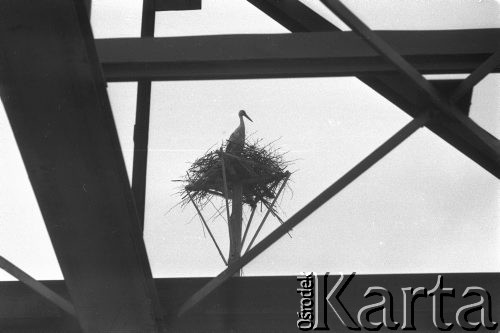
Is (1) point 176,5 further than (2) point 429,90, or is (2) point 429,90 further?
(1) point 176,5

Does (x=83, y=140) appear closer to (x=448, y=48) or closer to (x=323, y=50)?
(x=323, y=50)

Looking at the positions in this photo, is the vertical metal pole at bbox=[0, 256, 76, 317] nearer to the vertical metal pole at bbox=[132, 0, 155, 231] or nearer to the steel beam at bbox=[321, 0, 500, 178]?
the vertical metal pole at bbox=[132, 0, 155, 231]

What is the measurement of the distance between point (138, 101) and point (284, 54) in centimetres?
48

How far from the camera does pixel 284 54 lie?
2.23 meters

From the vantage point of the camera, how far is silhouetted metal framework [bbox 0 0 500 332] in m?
1.76

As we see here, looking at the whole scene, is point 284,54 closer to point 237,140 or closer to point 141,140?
point 141,140

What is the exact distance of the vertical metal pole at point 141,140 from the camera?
7.66 ft

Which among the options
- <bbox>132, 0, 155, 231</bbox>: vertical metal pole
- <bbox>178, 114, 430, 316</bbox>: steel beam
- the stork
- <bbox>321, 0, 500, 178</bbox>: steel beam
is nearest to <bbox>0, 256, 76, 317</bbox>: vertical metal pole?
<bbox>132, 0, 155, 231</bbox>: vertical metal pole

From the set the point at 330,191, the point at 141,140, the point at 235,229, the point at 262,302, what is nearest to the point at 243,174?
the point at 235,229

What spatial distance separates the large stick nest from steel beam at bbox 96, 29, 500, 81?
401mm

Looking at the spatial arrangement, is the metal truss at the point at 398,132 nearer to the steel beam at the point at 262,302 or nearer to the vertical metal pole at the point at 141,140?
the steel beam at the point at 262,302

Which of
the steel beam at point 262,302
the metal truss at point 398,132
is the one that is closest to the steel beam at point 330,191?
the metal truss at point 398,132

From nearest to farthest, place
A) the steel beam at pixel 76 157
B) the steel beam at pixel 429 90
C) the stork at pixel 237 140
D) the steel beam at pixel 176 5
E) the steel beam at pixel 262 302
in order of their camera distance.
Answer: the steel beam at pixel 76 157 → the steel beam at pixel 429 90 → the steel beam at pixel 262 302 → the steel beam at pixel 176 5 → the stork at pixel 237 140

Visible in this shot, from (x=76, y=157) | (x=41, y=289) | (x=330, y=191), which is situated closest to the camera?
(x=76, y=157)
